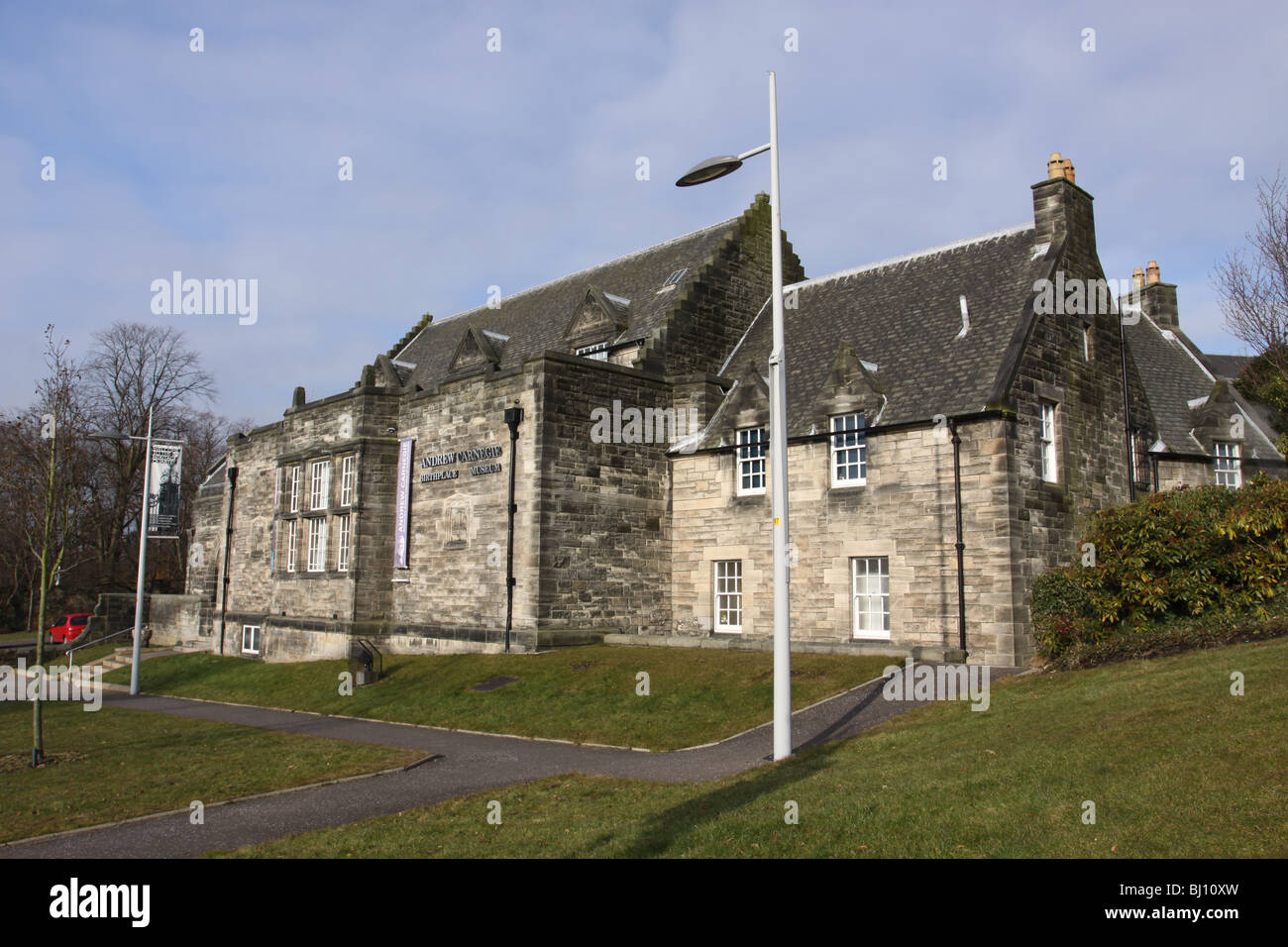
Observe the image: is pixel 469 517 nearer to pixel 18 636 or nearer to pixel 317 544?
pixel 317 544

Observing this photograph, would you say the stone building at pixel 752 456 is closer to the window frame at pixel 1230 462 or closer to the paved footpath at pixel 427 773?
the window frame at pixel 1230 462

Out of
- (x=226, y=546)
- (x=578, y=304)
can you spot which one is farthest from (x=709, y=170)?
(x=226, y=546)

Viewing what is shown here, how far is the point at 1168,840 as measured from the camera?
6590mm

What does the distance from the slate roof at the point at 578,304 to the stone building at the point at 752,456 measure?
179mm

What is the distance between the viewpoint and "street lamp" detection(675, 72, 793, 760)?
11.6 m

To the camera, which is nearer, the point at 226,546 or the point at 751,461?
the point at 751,461

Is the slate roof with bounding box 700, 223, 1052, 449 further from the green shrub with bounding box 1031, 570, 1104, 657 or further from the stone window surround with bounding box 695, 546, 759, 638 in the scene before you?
the green shrub with bounding box 1031, 570, 1104, 657

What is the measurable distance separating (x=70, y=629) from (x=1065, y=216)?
1803 inches

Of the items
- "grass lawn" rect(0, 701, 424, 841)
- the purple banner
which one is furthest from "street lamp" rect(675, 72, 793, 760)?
the purple banner

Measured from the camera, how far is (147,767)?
13.9 m

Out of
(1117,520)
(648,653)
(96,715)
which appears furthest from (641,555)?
(96,715)
